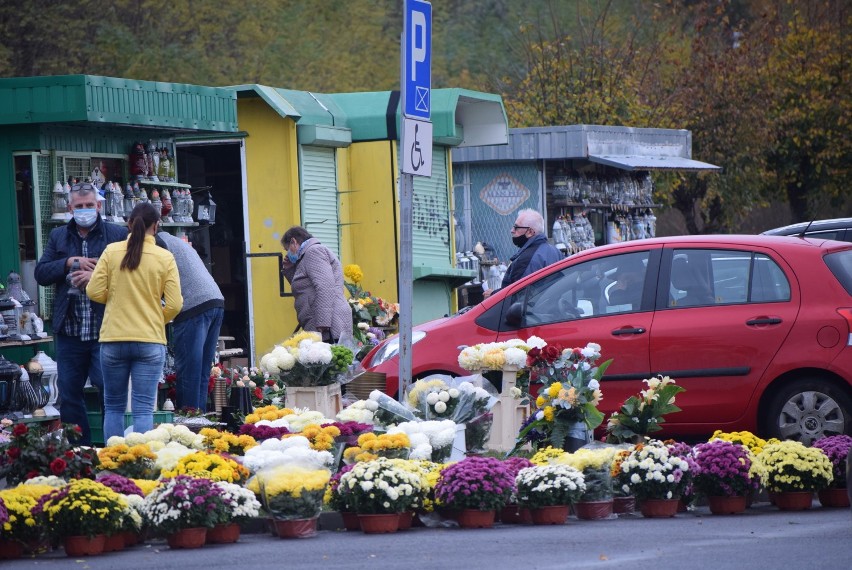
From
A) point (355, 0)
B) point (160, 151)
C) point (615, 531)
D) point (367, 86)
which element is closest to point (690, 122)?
point (367, 86)

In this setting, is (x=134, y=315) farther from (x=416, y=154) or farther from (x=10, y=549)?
(x=10, y=549)

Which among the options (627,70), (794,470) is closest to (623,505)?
(794,470)

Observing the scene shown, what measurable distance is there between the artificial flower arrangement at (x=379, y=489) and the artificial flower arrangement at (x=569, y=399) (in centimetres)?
157

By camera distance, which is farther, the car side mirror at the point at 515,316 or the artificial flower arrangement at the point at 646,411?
the car side mirror at the point at 515,316

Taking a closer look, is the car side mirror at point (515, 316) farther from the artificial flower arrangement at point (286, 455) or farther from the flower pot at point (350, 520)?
the flower pot at point (350, 520)

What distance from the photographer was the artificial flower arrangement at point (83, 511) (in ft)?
23.9

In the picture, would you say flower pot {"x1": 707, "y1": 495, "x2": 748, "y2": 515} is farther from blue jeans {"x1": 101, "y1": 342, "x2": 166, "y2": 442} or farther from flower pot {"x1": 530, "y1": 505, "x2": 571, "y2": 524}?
blue jeans {"x1": 101, "y1": 342, "x2": 166, "y2": 442}

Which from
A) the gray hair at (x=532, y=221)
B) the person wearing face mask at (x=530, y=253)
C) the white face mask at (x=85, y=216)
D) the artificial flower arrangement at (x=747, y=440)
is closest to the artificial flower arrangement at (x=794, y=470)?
the artificial flower arrangement at (x=747, y=440)

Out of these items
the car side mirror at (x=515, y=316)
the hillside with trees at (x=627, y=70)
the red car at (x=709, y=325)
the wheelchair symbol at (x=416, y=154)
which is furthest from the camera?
the hillside with trees at (x=627, y=70)

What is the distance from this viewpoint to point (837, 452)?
8.74 m

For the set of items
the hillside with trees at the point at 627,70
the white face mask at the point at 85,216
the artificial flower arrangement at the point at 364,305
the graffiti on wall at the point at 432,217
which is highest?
the hillside with trees at the point at 627,70

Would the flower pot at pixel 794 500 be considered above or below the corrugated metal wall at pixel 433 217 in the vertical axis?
below

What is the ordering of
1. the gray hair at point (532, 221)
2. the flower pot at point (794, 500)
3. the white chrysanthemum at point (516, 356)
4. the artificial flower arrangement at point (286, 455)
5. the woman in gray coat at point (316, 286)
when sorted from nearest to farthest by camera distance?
the artificial flower arrangement at point (286, 455) < the flower pot at point (794, 500) < the white chrysanthemum at point (516, 356) < the gray hair at point (532, 221) < the woman in gray coat at point (316, 286)

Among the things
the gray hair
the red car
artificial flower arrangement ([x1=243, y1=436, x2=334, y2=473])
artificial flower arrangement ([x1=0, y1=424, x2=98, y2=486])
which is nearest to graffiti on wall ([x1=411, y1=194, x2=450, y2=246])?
the gray hair
